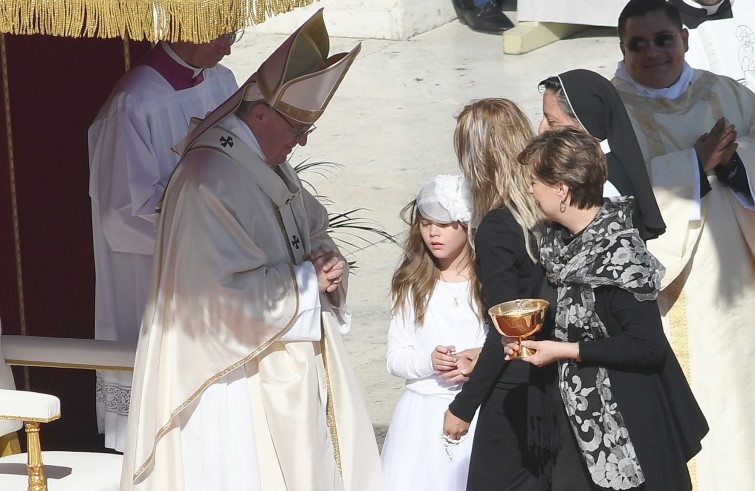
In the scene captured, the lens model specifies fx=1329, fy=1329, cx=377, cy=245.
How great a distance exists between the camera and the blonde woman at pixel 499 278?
3.73 m

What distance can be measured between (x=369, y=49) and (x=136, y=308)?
23.4 feet

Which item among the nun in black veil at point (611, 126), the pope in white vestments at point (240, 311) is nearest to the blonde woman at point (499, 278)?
the nun in black veil at point (611, 126)

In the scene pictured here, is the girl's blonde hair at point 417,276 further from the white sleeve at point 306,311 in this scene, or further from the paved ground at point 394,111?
the paved ground at point 394,111

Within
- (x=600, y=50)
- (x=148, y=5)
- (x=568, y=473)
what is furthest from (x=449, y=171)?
(x=148, y=5)

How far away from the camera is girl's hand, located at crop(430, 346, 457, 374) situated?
4031 mm

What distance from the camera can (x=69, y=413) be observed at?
203 inches

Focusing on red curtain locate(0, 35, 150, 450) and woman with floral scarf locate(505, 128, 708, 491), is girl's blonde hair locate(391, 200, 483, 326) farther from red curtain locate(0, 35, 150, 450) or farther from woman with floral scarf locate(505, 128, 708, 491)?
red curtain locate(0, 35, 150, 450)

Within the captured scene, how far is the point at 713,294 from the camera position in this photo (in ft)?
14.6

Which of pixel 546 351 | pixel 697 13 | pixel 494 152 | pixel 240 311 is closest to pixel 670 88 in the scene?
pixel 494 152

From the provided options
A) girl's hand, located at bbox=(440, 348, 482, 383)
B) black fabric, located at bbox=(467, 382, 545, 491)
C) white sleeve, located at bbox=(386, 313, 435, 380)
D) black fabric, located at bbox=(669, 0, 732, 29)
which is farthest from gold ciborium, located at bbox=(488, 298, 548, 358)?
black fabric, located at bbox=(669, 0, 732, 29)

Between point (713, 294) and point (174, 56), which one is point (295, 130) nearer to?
point (174, 56)

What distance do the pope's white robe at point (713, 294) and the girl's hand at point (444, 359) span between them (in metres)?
0.84

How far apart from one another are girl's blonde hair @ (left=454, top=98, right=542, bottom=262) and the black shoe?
8089mm

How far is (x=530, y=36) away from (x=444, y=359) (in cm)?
740
